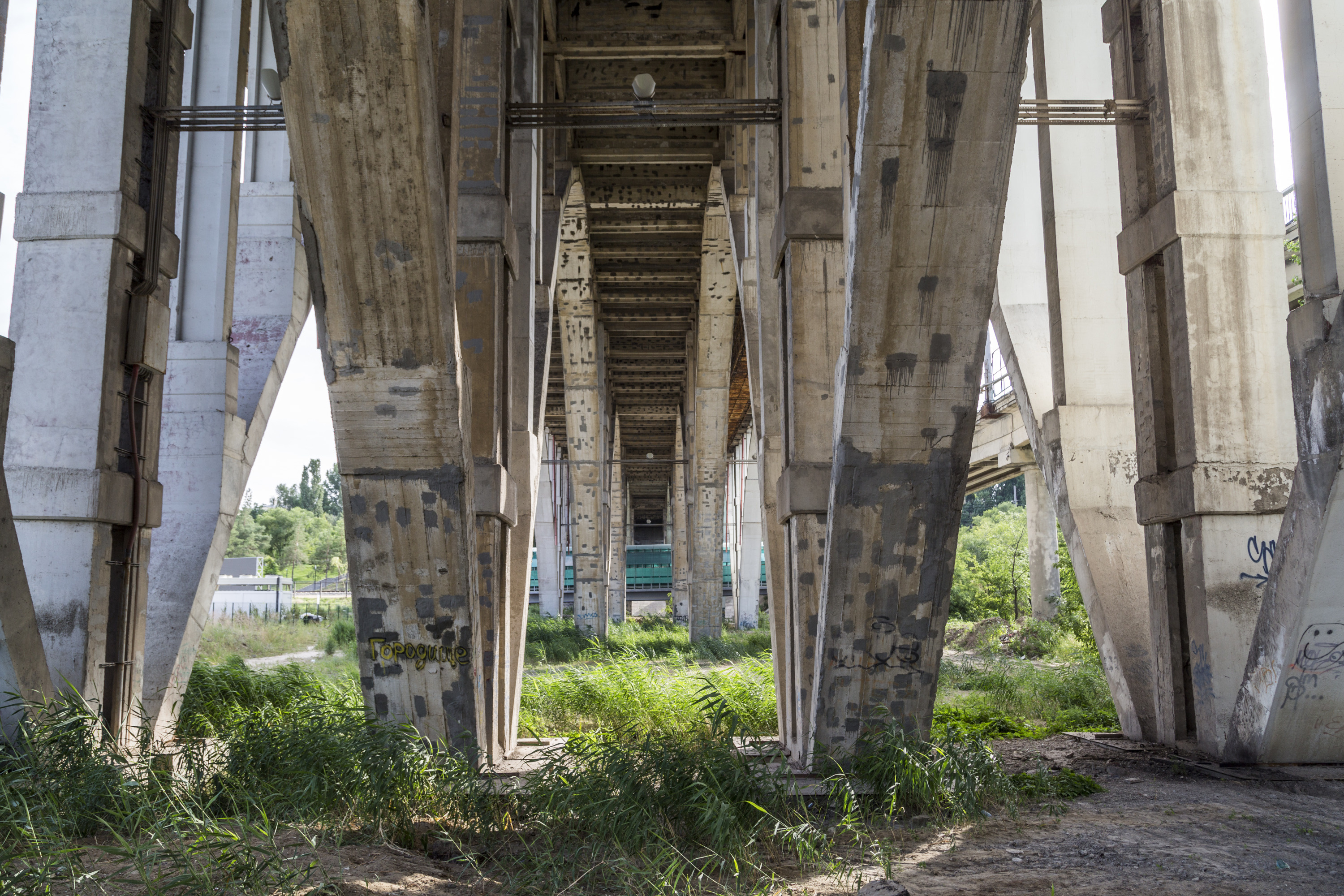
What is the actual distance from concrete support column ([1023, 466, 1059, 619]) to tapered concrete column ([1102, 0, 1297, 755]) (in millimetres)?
15298

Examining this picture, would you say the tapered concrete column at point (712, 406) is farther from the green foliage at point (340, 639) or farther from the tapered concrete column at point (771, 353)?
the green foliage at point (340, 639)

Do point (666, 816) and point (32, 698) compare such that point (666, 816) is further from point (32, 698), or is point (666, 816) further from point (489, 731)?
point (32, 698)

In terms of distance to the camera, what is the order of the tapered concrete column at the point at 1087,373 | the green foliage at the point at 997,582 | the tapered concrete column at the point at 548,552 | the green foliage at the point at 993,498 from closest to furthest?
the tapered concrete column at the point at 1087,373, the green foliage at the point at 997,582, the tapered concrete column at the point at 548,552, the green foliage at the point at 993,498

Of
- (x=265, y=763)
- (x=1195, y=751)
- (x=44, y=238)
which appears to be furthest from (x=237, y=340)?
(x=1195, y=751)

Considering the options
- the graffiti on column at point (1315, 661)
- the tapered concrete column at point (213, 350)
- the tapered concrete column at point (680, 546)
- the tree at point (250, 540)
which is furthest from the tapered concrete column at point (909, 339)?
the tree at point (250, 540)

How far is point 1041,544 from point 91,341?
2127 cm

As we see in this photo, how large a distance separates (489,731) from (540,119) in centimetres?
482

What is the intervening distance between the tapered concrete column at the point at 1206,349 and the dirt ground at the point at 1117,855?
1.56m

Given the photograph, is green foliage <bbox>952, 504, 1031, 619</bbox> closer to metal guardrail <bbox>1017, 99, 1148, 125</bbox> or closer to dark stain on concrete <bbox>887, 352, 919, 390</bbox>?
metal guardrail <bbox>1017, 99, 1148, 125</bbox>

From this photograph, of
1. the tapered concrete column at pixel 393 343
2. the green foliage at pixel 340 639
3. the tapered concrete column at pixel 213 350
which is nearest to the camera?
the tapered concrete column at pixel 393 343

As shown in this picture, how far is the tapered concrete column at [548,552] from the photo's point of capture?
2711 cm

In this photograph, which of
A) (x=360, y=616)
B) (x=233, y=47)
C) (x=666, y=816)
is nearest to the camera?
(x=666, y=816)

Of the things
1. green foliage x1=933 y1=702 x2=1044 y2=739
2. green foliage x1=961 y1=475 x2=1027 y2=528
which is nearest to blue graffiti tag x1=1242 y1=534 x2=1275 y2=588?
green foliage x1=933 y1=702 x2=1044 y2=739

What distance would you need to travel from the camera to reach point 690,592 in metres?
23.0
